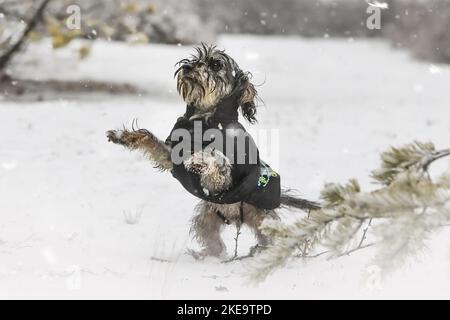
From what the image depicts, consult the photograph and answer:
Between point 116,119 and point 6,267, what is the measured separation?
698 cm

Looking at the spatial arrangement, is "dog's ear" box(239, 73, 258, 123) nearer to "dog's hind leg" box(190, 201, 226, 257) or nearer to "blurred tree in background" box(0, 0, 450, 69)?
"dog's hind leg" box(190, 201, 226, 257)

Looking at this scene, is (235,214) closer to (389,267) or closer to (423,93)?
(389,267)

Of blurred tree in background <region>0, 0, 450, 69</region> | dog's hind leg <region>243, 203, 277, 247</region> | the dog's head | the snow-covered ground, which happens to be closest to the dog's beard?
the dog's head

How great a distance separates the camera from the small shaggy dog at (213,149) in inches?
180

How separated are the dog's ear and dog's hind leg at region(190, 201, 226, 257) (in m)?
0.88

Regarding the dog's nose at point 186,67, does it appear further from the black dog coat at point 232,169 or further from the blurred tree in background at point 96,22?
the blurred tree in background at point 96,22

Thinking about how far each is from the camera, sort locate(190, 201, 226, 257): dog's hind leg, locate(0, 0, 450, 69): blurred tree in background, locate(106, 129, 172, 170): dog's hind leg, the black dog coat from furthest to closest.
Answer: locate(0, 0, 450, 69): blurred tree in background < locate(190, 201, 226, 257): dog's hind leg < locate(106, 129, 172, 170): dog's hind leg < the black dog coat

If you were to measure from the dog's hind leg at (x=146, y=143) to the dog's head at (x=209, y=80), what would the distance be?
0.44 m

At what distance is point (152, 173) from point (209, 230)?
334 cm

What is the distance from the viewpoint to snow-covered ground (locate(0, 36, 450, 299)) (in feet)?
14.6

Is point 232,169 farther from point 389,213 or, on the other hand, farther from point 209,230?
point 389,213

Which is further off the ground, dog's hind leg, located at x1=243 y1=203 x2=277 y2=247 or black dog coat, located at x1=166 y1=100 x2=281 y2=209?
black dog coat, located at x1=166 y1=100 x2=281 y2=209

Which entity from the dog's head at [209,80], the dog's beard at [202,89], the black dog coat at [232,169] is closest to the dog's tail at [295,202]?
the black dog coat at [232,169]

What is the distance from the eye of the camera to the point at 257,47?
2389 centimetres
